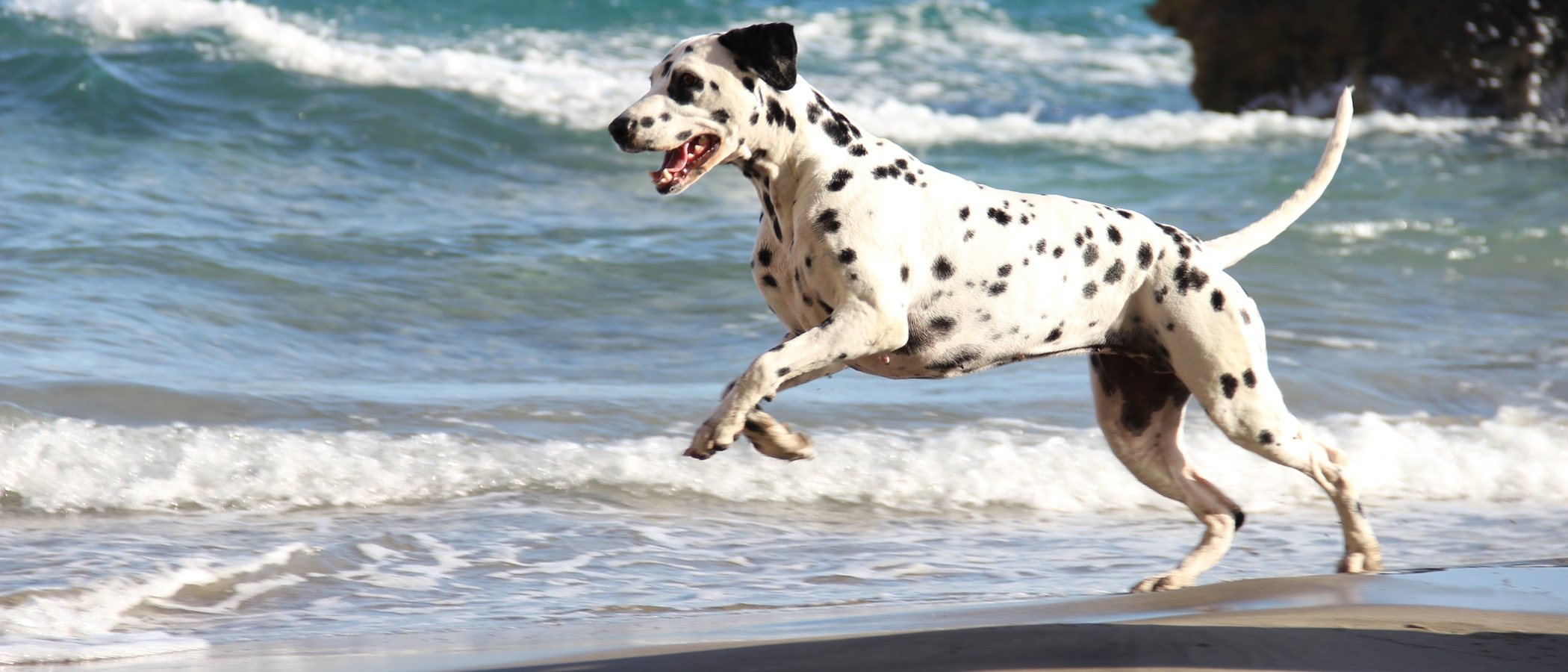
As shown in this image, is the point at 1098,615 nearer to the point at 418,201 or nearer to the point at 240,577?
the point at 240,577

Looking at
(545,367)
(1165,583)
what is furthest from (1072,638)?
(545,367)

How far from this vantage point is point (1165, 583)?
16.5 feet

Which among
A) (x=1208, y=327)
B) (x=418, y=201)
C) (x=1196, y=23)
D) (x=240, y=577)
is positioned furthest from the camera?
(x=1196, y=23)

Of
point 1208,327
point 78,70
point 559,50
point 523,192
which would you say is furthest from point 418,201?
point 1208,327

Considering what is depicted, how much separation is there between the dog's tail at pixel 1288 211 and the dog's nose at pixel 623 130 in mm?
1935

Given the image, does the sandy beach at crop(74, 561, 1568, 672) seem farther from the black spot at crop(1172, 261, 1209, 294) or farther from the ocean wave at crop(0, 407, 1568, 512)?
the ocean wave at crop(0, 407, 1568, 512)

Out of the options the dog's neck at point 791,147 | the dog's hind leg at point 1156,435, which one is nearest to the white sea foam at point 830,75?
the dog's hind leg at point 1156,435

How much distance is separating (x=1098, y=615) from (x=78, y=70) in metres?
12.8

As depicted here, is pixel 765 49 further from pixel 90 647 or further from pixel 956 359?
pixel 90 647

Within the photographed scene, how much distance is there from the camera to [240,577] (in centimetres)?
523

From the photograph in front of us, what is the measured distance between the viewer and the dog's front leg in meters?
4.15

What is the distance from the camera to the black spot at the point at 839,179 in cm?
441

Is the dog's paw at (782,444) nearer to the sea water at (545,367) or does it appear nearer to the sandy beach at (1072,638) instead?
the sandy beach at (1072,638)

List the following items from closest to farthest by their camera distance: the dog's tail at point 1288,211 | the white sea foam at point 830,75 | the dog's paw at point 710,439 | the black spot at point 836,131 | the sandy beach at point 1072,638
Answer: the sandy beach at point 1072,638 < the dog's paw at point 710,439 < the black spot at point 836,131 < the dog's tail at point 1288,211 < the white sea foam at point 830,75
